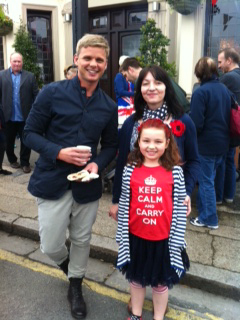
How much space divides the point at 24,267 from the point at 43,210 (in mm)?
1112

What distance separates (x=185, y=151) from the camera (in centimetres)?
242

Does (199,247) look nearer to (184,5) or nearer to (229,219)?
(229,219)

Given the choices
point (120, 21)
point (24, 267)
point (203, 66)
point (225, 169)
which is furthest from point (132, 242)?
point (120, 21)

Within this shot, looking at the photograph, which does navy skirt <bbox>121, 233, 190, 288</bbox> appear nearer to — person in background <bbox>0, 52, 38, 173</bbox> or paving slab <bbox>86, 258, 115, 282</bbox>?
paving slab <bbox>86, 258, 115, 282</bbox>

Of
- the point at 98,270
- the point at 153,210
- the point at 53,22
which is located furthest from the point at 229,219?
the point at 53,22

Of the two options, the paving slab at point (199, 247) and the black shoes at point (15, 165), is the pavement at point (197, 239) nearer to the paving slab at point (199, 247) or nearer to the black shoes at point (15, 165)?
the paving slab at point (199, 247)

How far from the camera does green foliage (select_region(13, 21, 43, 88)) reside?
9.40m

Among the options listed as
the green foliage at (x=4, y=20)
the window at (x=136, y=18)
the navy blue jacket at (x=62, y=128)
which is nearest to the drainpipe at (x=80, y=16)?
the navy blue jacket at (x=62, y=128)

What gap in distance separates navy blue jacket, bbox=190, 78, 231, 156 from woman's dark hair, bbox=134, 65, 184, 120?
1432mm

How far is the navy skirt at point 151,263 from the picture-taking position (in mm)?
2238

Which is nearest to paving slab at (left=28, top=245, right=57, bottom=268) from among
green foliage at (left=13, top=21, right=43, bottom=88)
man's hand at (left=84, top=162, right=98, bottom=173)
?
man's hand at (left=84, top=162, right=98, bottom=173)

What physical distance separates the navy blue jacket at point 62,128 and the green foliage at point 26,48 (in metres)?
7.73

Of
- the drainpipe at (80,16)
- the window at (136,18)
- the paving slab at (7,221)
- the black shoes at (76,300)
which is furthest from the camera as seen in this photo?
the window at (136,18)

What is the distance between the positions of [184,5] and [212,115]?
13.1ft
